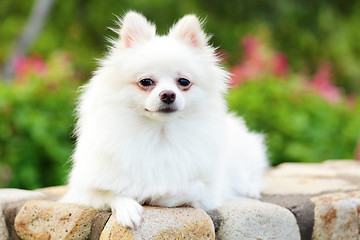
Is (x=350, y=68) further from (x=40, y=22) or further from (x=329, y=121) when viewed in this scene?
(x=40, y=22)

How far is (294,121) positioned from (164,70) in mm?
3197

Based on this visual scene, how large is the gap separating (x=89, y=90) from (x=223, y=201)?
1.13 meters

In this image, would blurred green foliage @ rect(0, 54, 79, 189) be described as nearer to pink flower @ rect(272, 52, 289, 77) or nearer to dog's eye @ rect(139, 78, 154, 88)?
dog's eye @ rect(139, 78, 154, 88)

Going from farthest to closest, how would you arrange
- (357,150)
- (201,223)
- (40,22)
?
(40,22) → (357,150) → (201,223)

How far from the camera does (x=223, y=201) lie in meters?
3.11

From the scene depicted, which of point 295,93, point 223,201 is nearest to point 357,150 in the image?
point 295,93

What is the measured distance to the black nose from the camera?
8.27ft

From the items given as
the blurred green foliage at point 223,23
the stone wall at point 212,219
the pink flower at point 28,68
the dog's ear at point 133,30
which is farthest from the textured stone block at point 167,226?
the blurred green foliage at point 223,23

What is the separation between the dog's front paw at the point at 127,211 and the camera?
243cm

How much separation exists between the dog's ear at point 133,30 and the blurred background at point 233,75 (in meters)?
0.88

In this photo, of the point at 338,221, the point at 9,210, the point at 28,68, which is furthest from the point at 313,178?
the point at 28,68

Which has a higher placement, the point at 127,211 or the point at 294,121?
the point at 294,121

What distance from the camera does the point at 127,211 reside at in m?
2.47

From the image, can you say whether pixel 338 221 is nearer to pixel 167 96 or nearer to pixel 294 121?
pixel 167 96
